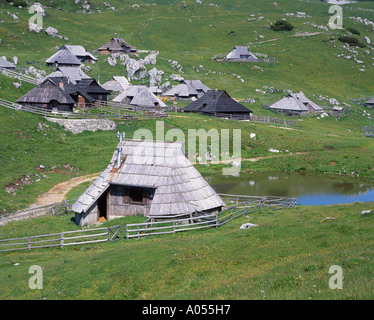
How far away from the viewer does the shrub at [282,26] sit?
156 m

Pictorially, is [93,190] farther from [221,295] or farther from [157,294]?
[221,295]

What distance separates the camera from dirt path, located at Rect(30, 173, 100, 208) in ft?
118

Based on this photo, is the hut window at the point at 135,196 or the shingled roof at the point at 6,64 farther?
the shingled roof at the point at 6,64

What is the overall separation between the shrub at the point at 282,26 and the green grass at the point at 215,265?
5724 inches

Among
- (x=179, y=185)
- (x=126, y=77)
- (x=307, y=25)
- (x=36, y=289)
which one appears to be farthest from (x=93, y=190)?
(x=307, y=25)

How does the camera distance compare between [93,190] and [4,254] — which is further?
[93,190]

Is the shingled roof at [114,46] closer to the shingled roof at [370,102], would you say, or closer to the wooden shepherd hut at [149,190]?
the shingled roof at [370,102]

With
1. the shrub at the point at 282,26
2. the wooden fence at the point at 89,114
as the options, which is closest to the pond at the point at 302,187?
the wooden fence at the point at 89,114

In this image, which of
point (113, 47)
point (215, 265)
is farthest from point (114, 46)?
point (215, 265)

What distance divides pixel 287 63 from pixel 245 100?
4527cm

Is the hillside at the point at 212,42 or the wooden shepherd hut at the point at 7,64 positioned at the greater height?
the hillside at the point at 212,42

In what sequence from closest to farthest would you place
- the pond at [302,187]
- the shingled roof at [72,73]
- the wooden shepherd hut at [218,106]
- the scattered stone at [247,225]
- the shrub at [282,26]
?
1. the scattered stone at [247,225]
2. the pond at [302,187]
3. the wooden shepherd hut at [218,106]
4. the shingled roof at [72,73]
5. the shrub at [282,26]

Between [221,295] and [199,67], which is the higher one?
[199,67]

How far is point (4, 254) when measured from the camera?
23297 mm
